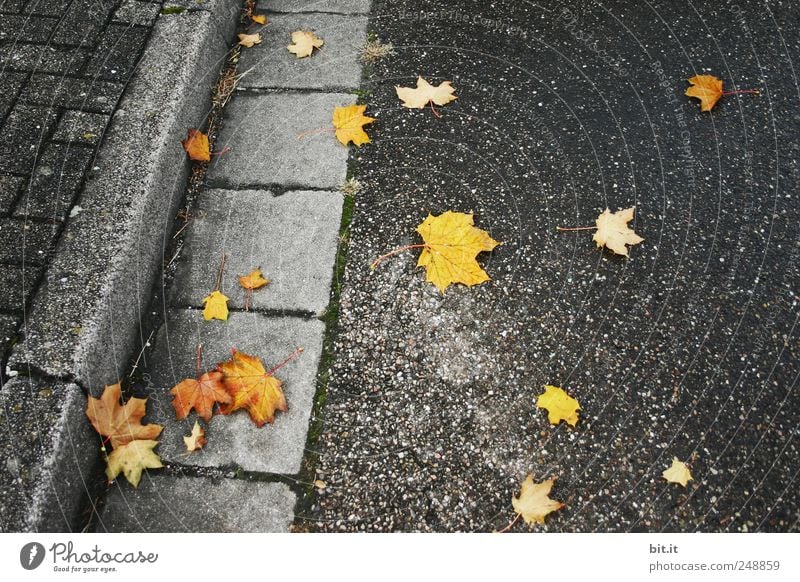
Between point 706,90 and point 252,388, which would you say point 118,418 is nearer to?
point 252,388

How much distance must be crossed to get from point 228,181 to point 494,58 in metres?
1.45

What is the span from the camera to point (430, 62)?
3.16 meters

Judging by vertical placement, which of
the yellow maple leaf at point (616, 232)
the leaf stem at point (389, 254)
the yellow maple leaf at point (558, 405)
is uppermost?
the yellow maple leaf at point (616, 232)

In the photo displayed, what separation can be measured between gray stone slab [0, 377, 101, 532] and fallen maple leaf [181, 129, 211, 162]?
3.94 ft

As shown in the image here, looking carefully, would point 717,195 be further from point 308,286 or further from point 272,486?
point 272,486

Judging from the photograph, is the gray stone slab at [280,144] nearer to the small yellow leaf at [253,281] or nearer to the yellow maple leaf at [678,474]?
the small yellow leaf at [253,281]

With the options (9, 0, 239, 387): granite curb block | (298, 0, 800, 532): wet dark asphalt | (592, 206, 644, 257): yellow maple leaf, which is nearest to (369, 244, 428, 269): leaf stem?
(298, 0, 800, 532): wet dark asphalt

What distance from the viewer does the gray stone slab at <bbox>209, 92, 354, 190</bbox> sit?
2803 mm

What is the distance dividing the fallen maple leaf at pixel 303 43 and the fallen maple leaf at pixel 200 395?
1778 mm

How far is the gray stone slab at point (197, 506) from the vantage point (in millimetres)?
2037

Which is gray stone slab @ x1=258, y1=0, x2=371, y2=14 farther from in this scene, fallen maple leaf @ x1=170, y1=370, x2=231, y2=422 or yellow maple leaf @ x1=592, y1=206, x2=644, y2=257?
fallen maple leaf @ x1=170, y1=370, x2=231, y2=422

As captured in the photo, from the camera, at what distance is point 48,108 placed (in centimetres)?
269
